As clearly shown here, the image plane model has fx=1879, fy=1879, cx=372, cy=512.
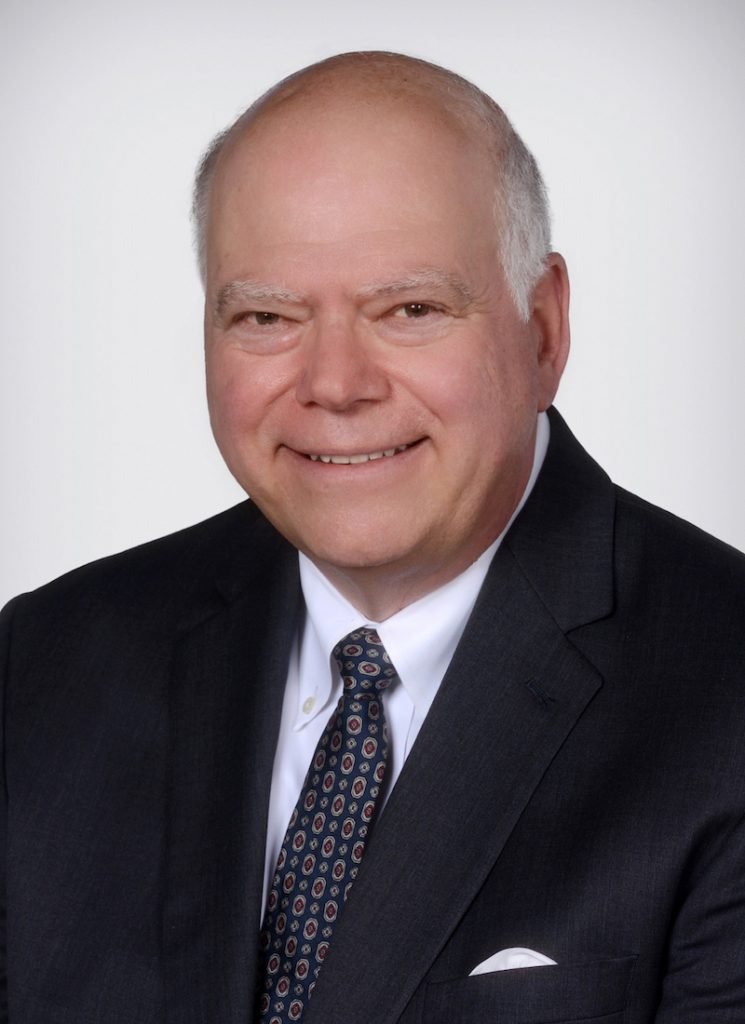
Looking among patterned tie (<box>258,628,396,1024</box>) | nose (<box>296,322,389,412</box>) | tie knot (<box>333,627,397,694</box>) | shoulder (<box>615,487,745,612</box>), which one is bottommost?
patterned tie (<box>258,628,396,1024</box>)

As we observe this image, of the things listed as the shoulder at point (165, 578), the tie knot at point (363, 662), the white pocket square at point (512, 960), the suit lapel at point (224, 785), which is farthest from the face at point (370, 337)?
the white pocket square at point (512, 960)

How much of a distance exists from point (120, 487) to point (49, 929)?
1977 mm

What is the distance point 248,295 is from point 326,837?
0.87 metres

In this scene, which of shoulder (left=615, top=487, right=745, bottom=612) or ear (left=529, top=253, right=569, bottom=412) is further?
ear (left=529, top=253, right=569, bottom=412)

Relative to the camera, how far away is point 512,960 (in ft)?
9.07

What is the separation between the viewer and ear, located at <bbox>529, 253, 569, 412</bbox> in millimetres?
3109

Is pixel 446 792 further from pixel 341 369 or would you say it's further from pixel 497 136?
pixel 497 136

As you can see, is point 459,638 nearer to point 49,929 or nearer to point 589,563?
point 589,563

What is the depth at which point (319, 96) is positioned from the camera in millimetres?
2951

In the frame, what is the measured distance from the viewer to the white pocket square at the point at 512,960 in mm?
2756

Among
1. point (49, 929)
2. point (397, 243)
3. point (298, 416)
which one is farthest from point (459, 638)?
point (49, 929)

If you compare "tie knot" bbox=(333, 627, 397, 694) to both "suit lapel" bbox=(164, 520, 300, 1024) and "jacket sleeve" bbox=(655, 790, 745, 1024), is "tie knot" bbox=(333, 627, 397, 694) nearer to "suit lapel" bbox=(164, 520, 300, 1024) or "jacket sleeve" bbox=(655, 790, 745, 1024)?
"suit lapel" bbox=(164, 520, 300, 1024)

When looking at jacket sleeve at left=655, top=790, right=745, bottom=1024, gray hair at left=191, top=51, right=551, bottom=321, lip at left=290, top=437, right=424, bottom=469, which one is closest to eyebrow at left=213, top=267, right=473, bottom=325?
gray hair at left=191, top=51, right=551, bottom=321

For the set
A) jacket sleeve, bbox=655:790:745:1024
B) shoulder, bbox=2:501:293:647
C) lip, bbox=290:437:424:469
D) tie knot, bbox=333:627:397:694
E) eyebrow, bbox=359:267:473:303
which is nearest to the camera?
jacket sleeve, bbox=655:790:745:1024
